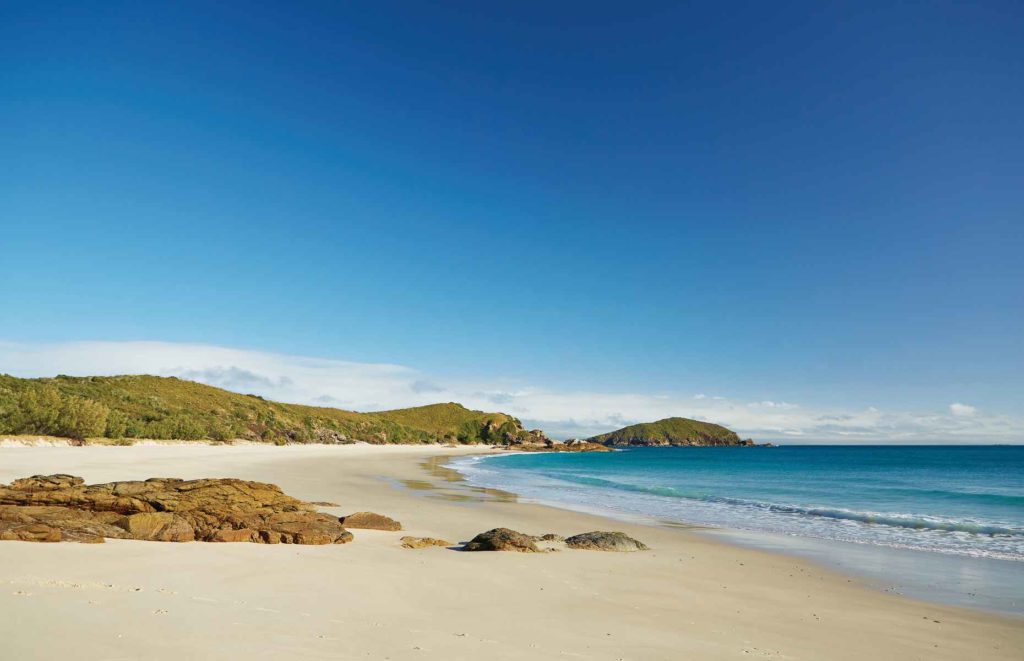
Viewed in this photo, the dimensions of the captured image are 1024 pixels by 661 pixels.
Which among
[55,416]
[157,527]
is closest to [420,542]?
[157,527]

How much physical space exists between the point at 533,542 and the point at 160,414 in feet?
212

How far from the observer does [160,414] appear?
217 ft

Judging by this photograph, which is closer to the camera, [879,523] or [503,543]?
[503,543]

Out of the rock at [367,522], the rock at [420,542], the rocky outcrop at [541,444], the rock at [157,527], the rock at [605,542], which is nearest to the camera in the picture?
the rock at [157,527]

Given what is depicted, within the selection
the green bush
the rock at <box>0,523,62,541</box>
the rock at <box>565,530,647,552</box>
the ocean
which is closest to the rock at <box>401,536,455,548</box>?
the rock at <box>565,530,647,552</box>

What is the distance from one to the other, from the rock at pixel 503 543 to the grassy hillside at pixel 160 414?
4474cm

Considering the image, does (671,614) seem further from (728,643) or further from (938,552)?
(938,552)

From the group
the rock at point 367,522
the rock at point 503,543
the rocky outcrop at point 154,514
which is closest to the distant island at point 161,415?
the rocky outcrop at point 154,514

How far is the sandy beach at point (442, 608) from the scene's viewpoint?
272 inches

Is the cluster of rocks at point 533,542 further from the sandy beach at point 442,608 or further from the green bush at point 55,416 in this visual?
the green bush at point 55,416

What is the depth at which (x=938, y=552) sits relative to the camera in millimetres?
18578

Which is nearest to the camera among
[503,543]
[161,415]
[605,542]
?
[503,543]

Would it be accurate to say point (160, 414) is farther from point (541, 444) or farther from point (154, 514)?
point (541, 444)

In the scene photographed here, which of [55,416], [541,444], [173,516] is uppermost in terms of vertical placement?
[55,416]
